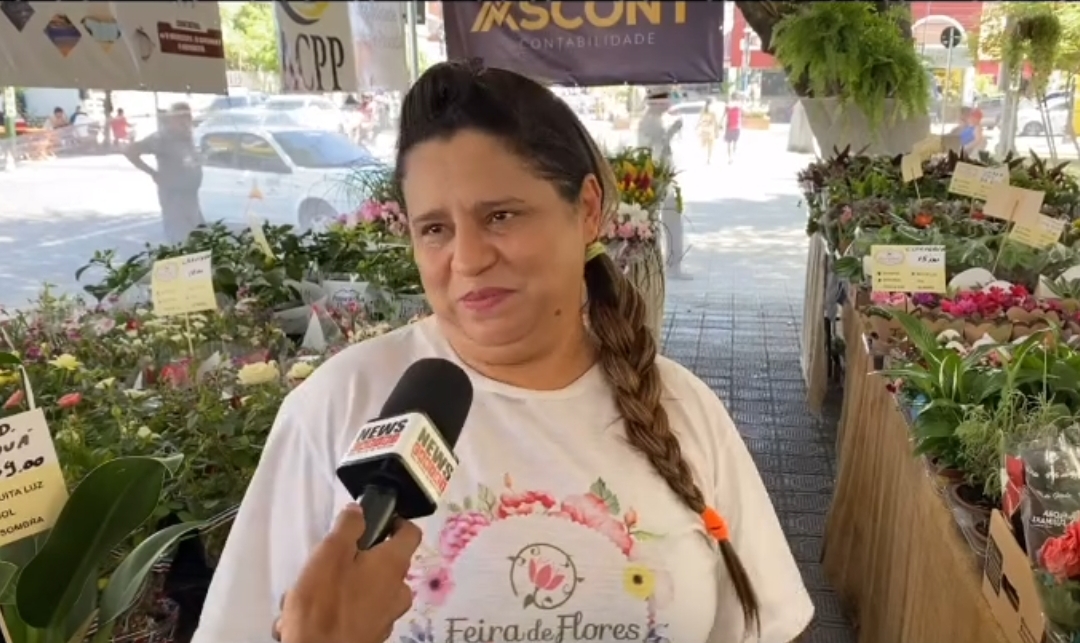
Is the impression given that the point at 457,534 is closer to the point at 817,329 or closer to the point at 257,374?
the point at 257,374

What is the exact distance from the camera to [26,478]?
1.02 metres

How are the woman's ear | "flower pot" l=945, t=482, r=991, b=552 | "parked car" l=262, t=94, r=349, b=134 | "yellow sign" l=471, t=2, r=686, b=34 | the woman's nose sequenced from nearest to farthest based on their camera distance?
1. the woman's nose
2. the woman's ear
3. "flower pot" l=945, t=482, r=991, b=552
4. "parked car" l=262, t=94, r=349, b=134
5. "yellow sign" l=471, t=2, r=686, b=34

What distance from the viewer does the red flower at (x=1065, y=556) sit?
114cm

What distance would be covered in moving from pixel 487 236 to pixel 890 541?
5.05ft

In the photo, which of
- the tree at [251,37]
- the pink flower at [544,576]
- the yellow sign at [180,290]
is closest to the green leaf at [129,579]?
the pink flower at [544,576]

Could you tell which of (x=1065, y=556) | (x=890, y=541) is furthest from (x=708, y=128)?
(x=1065, y=556)

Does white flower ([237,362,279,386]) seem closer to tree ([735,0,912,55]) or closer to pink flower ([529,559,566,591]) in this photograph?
pink flower ([529,559,566,591])

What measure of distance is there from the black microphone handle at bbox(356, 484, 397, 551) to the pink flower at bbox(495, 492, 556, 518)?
374mm

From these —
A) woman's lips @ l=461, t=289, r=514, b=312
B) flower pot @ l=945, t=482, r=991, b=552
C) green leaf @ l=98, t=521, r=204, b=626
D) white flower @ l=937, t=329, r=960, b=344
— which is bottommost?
flower pot @ l=945, t=482, r=991, b=552

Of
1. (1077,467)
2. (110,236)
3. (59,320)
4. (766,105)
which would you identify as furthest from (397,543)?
(766,105)

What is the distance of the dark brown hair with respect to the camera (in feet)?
3.24

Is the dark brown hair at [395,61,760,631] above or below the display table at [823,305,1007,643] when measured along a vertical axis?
above

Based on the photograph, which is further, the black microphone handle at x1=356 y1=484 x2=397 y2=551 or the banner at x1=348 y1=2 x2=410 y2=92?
the banner at x1=348 y1=2 x2=410 y2=92

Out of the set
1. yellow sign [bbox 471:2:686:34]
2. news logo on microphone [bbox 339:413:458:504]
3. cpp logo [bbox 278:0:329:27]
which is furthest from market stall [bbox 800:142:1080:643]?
cpp logo [bbox 278:0:329:27]
